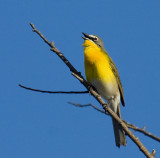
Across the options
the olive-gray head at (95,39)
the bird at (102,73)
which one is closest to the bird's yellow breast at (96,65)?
the bird at (102,73)

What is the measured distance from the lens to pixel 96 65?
691cm

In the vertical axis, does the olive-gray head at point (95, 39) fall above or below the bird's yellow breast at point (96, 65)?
above

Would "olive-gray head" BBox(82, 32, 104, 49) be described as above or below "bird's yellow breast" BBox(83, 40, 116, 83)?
above

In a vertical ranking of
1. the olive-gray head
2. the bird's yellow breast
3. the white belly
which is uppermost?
the olive-gray head

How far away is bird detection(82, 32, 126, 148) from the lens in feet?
22.6

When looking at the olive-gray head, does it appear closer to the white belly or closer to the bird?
the bird

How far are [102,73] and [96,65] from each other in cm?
24

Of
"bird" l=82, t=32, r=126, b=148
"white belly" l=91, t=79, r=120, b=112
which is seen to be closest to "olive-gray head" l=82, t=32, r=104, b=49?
"bird" l=82, t=32, r=126, b=148

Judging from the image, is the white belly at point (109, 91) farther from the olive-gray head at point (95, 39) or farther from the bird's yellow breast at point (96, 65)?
the olive-gray head at point (95, 39)

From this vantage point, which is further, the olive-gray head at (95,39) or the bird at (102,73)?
the olive-gray head at (95,39)

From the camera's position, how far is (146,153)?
2.81 metres

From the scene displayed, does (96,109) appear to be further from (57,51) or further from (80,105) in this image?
(57,51)

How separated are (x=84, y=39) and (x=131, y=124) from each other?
4103 mm

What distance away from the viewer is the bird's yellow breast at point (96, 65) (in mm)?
6891
